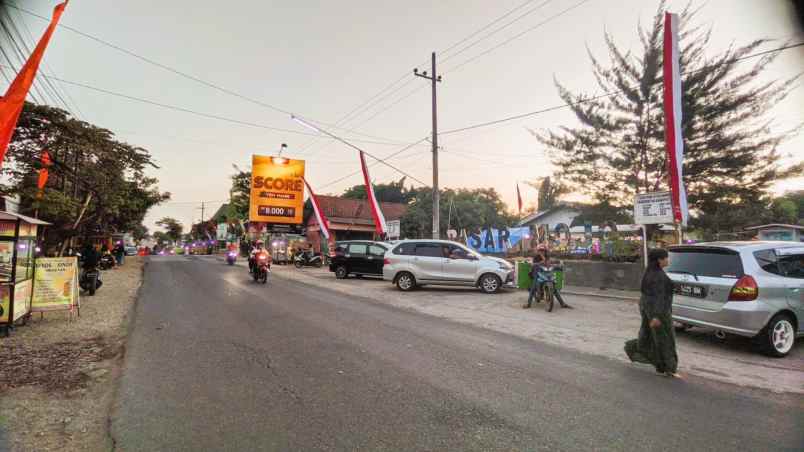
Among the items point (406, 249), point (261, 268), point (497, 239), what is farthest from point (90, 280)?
point (497, 239)

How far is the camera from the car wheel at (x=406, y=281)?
14359mm

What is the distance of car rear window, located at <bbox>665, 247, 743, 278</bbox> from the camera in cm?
614

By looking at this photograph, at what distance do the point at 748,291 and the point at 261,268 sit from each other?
579 inches

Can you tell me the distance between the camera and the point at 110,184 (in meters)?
18.8

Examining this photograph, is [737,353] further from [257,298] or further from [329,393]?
[257,298]

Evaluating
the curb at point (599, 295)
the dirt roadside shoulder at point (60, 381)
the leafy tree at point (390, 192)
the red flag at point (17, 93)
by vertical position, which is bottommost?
the dirt roadside shoulder at point (60, 381)

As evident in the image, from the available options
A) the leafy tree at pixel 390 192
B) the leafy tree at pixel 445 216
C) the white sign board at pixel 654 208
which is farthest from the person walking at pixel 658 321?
the leafy tree at pixel 390 192

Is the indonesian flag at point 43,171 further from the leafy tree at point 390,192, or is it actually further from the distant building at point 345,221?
the leafy tree at point 390,192

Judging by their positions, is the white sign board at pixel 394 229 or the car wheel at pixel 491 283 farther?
the white sign board at pixel 394 229

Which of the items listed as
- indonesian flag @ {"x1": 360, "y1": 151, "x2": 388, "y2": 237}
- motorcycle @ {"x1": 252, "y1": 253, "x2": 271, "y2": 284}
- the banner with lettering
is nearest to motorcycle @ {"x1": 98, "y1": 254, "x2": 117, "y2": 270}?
motorcycle @ {"x1": 252, "y1": 253, "x2": 271, "y2": 284}

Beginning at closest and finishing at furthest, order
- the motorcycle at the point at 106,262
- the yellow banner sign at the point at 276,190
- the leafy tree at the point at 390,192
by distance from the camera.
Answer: the motorcycle at the point at 106,262 → the yellow banner sign at the point at 276,190 → the leafy tree at the point at 390,192

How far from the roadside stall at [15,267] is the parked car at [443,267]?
955 centimetres

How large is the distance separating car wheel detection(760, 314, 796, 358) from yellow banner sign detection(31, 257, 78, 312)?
12.2m

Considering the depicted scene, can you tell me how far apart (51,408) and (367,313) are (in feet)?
19.4
